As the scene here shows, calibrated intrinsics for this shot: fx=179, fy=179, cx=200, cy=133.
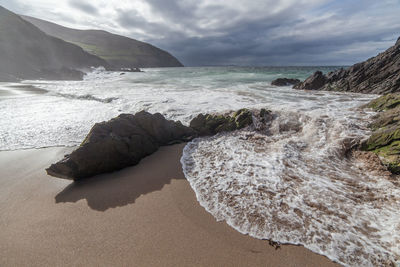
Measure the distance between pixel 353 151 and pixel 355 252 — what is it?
11.5 feet

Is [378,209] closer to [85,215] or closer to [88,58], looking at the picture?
[85,215]

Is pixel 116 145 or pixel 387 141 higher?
pixel 387 141

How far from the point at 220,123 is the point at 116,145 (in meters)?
3.86

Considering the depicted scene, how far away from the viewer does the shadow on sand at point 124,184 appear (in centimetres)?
352

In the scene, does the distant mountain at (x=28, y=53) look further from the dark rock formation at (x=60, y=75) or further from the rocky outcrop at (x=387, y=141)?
the rocky outcrop at (x=387, y=141)

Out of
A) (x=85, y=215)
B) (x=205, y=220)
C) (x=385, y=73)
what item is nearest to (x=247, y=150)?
(x=205, y=220)

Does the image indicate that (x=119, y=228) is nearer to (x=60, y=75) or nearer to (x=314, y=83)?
(x=314, y=83)

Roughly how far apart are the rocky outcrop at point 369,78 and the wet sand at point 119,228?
17.2m

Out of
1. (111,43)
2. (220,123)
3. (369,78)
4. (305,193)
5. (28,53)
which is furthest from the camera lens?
(111,43)

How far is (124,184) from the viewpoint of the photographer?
401cm

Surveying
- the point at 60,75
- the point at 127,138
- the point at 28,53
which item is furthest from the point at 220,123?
the point at 28,53

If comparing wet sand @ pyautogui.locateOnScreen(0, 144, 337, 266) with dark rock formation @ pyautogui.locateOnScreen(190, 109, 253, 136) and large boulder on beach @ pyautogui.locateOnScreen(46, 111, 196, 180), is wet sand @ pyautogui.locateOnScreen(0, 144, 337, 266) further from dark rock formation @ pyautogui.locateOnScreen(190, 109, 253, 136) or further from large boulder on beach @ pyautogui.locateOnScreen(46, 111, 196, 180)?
dark rock formation @ pyautogui.locateOnScreen(190, 109, 253, 136)

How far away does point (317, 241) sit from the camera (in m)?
2.55

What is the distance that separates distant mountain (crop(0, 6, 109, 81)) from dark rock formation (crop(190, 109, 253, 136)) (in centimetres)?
3065
